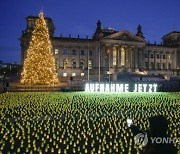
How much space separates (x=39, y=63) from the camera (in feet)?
148

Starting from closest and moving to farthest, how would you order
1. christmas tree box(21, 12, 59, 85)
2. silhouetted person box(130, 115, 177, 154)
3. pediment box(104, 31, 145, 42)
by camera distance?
silhouetted person box(130, 115, 177, 154), christmas tree box(21, 12, 59, 85), pediment box(104, 31, 145, 42)

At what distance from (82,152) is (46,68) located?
36.6 metres

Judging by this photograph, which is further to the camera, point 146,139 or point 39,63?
point 39,63

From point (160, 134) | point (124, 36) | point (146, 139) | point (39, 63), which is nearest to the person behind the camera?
point (160, 134)

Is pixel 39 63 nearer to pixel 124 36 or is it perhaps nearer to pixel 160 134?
pixel 160 134

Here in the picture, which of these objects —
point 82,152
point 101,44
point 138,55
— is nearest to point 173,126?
point 82,152

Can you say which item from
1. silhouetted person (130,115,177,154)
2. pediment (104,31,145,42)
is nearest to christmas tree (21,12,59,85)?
silhouetted person (130,115,177,154)

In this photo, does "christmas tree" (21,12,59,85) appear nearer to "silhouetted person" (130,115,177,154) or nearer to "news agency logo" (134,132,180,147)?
"news agency logo" (134,132,180,147)

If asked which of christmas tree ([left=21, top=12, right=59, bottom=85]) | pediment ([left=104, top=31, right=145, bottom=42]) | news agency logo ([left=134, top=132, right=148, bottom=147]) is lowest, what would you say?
news agency logo ([left=134, top=132, right=148, bottom=147])

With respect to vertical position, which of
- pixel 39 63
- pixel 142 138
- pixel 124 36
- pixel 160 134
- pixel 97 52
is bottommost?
pixel 142 138

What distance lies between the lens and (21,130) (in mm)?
12672

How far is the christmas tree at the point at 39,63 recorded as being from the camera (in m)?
44.7

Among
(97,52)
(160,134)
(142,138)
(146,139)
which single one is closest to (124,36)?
(97,52)

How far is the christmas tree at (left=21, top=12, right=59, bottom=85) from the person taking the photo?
44.7 metres
